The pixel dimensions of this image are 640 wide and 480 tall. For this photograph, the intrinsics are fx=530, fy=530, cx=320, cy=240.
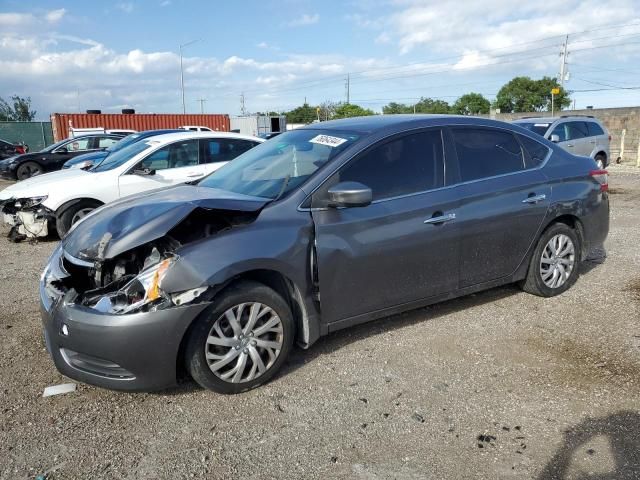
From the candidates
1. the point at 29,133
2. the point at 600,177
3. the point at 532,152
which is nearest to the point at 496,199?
the point at 532,152

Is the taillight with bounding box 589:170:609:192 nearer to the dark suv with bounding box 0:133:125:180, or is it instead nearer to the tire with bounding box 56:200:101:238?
the tire with bounding box 56:200:101:238

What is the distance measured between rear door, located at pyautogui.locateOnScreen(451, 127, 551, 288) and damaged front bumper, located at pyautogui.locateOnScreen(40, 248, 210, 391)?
2249mm

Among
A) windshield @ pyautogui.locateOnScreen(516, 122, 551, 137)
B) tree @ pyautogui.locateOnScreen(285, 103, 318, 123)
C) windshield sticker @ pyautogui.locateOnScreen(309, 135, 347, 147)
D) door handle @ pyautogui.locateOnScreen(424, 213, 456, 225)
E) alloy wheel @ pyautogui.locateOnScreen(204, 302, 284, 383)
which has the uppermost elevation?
tree @ pyautogui.locateOnScreen(285, 103, 318, 123)

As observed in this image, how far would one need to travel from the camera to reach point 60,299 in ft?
10.7

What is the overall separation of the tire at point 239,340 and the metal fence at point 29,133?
35354 mm

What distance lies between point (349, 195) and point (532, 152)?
7.41 feet

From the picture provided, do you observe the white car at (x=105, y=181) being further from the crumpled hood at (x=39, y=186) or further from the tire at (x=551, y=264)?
the tire at (x=551, y=264)

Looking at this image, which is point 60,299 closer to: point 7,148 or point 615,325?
point 615,325

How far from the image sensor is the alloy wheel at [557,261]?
488 cm

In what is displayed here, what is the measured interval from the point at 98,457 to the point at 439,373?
2164mm

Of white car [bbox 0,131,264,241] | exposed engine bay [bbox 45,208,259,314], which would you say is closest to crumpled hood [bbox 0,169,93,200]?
white car [bbox 0,131,264,241]

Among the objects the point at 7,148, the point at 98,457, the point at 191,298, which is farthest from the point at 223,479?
the point at 7,148

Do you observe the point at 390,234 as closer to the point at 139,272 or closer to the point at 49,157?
the point at 139,272

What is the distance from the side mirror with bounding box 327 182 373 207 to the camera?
3453mm
